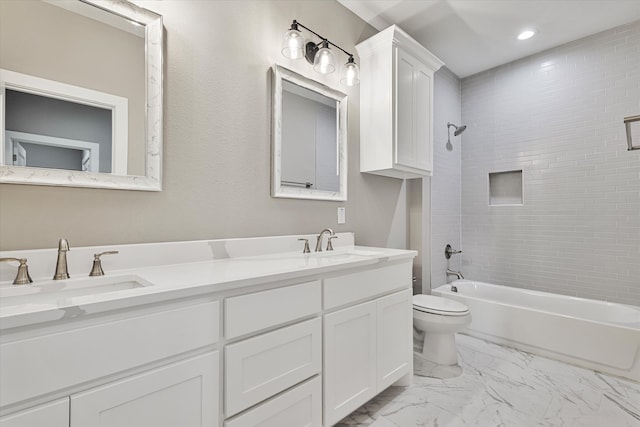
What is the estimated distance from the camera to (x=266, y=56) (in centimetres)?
181

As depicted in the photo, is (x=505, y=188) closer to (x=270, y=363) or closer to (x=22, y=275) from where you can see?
(x=270, y=363)

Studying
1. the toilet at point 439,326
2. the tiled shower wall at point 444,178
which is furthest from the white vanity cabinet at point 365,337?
the tiled shower wall at point 444,178

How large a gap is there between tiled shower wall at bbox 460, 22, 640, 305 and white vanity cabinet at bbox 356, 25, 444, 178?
1350mm

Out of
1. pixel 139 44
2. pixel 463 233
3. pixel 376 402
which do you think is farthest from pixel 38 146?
pixel 463 233

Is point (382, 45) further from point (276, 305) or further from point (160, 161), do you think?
point (276, 305)

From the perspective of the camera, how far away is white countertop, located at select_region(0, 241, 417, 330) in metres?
0.74

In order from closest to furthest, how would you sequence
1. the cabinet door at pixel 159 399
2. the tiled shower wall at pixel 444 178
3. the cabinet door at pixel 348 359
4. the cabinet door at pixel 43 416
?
the cabinet door at pixel 43 416 < the cabinet door at pixel 159 399 < the cabinet door at pixel 348 359 < the tiled shower wall at pixel 444 178

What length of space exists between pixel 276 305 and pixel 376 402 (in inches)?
43.5

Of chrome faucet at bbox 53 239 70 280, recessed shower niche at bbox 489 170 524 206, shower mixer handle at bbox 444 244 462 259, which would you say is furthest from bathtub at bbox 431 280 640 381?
chrome faucet at bbox 53 239 70 280

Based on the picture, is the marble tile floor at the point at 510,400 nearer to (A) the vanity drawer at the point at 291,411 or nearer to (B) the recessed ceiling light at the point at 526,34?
(A) the vanity drawer at the point at 291,411

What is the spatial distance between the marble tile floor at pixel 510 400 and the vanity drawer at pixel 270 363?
62cm

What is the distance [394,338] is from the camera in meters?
1.81

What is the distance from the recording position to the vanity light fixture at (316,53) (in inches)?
70.6

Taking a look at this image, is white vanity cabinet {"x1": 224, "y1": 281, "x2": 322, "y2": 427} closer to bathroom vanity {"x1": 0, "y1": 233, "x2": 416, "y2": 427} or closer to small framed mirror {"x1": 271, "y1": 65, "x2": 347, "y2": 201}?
bathroom vanity {"x1": 0, "y1": 233, "x2": 416, "y2": 427}
